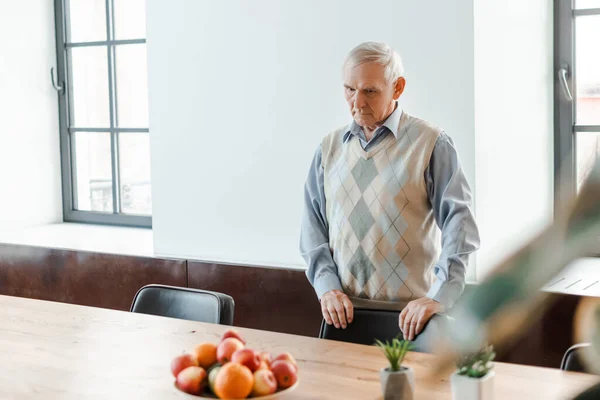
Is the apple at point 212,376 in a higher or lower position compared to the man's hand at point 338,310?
higher

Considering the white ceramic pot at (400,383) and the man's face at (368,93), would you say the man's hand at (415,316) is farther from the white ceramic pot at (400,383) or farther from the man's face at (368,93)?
the white ceramic pot at (400,383)

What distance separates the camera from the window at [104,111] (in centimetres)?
497

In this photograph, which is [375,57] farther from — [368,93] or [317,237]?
[317,237]

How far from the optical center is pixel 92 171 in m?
5.26

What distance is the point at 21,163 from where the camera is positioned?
5020 mm

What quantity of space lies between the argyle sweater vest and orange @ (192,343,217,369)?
1.06 meters

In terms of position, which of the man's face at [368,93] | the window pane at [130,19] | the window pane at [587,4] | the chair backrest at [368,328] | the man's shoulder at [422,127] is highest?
the window pane at [130,19]

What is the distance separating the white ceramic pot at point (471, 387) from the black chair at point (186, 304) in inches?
52.3

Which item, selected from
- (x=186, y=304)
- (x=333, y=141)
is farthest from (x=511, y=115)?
(x=186, y=304)

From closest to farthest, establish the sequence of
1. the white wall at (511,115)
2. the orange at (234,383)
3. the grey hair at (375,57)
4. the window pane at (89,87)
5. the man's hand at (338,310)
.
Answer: the orange at (234,383)
the man's hand at (338,310)
the grey hair at (375,57)
the white wall at (511,115)
the window pane at (89,87)

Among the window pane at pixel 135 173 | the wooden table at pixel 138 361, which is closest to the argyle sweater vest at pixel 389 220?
the wooden table at pixel 138 361

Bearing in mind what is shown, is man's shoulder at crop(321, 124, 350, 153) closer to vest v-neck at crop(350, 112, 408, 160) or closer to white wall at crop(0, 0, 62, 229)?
vest v-neck at crop(350, 112, 408, 160)

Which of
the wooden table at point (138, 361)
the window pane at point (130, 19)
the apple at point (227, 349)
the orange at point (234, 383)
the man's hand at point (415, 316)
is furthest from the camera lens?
the window pane at point (130, 19)

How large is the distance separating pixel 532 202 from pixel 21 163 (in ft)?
10.3
